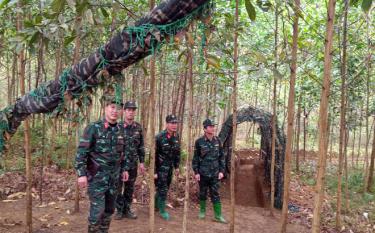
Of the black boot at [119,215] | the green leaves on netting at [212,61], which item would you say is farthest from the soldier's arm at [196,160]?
the green leaves on netting at [212,61]

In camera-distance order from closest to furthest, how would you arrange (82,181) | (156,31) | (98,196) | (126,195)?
(156,31)
(82,181)
(98,196)
(126,195)

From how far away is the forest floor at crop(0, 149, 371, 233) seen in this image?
207 inches

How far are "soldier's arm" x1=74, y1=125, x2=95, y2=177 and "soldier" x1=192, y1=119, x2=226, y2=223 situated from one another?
7.65ft

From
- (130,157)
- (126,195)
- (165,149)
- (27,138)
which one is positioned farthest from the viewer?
(165,149)

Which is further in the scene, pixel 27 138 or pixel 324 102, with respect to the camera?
pixel 27 138

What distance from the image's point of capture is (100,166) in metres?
3.91

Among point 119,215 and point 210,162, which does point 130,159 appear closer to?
point 119,215

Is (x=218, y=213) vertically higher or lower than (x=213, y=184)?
lower

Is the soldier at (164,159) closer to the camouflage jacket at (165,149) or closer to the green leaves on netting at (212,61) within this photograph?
the camouflage jacket at (165,149)

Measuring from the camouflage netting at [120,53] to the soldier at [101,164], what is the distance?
2.64 ft

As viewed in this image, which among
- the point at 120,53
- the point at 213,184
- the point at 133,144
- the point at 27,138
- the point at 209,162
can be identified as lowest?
the point at 213,184

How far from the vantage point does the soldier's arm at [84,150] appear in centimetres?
381

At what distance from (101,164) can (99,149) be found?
0.17 metres

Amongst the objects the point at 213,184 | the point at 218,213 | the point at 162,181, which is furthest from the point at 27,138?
the point at 218,213
